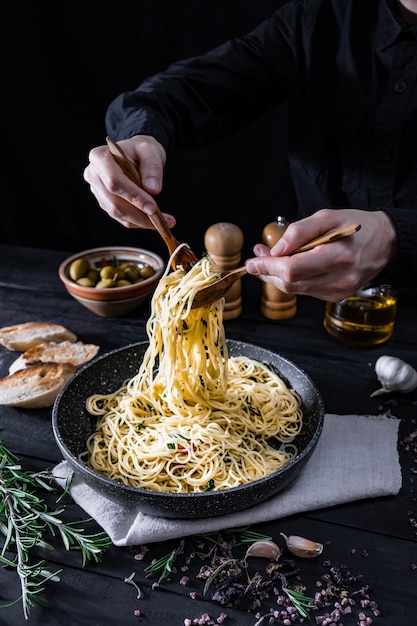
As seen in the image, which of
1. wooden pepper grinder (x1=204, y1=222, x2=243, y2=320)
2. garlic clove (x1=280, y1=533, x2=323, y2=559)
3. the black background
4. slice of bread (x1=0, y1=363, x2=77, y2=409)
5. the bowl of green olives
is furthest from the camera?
the black background

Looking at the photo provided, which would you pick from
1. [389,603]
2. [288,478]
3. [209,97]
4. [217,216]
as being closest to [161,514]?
[288,478]

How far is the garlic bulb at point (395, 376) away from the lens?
72.0 inches

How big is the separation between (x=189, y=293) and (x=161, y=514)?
0.57 meters

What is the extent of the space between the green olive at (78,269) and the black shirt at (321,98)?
0.51 metres

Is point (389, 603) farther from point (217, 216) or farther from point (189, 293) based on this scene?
point (217, 216)

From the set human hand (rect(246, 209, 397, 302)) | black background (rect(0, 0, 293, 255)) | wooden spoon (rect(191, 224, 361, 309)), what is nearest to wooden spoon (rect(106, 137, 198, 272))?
wooden spoon (rect(191, 224, 361, 309))

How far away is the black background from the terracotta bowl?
1469 mm

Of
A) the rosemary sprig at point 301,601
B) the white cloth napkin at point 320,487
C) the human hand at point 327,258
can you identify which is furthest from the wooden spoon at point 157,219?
the rosemary sprig at point 301,601

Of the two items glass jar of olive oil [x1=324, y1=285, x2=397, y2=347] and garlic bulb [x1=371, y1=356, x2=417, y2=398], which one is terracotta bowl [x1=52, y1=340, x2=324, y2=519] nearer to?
garlic bulb [x1=371, y1=356, x2=417, y2=398]

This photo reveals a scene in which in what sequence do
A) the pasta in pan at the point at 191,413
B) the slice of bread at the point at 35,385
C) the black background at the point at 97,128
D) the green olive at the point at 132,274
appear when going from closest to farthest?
the pasta in pan at the point at 191,413
the slice of bread at the point at 35,385
the green olive at the point at 132,274
the black background at the point at 97,128

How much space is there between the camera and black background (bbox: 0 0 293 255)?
285 cm

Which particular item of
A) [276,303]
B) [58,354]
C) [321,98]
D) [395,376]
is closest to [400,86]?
[321,98]

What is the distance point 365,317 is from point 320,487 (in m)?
0.75

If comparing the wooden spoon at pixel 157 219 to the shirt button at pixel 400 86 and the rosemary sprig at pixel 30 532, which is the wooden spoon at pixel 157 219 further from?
the shirt button at pixel 400 86
